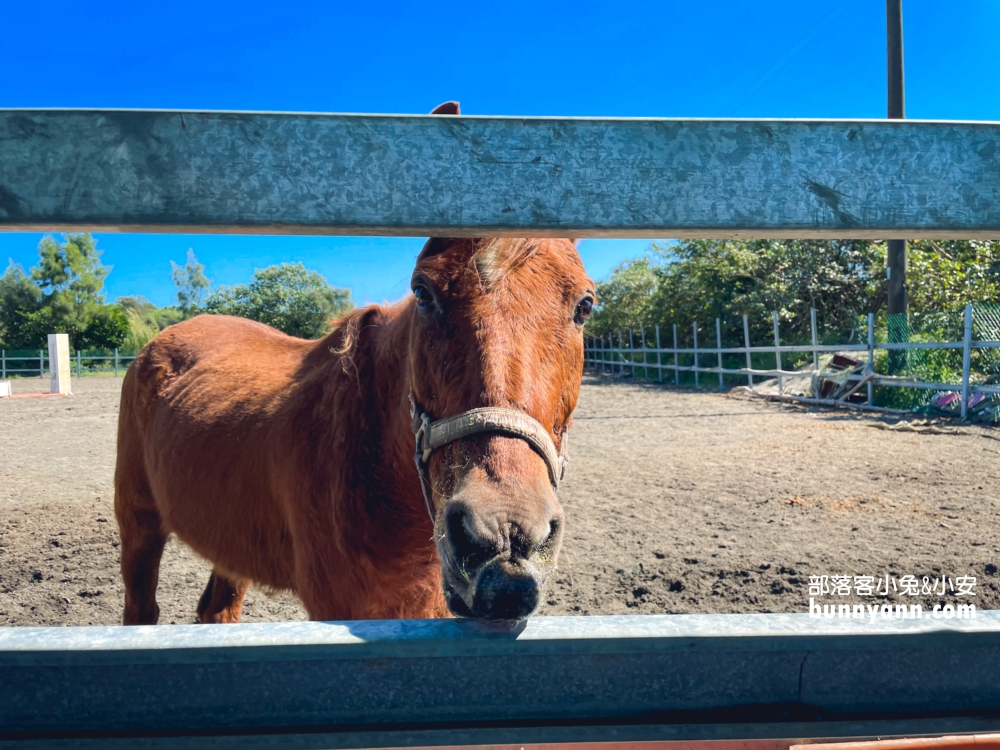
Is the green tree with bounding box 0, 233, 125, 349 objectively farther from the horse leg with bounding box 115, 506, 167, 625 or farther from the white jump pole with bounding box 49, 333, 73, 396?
the horse leg with bounding box 115, 506, 167, 625

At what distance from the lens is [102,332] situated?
4388 centimetres

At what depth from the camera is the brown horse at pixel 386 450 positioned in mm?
1290

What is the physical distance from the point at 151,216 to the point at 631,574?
4.04 meters

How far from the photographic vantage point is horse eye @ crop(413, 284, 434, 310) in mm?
1717

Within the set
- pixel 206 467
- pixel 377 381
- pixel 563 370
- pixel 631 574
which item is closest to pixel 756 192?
pixel 563 370

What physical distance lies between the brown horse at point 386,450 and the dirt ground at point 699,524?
1.42 metres

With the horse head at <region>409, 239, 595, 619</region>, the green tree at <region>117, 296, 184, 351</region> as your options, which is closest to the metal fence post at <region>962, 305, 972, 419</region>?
the horse head at <region>409, 239, 595, 619</region>

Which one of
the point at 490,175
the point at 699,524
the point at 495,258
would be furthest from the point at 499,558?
the point at 699,524

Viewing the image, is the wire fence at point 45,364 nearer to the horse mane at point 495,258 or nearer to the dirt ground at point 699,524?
the dirt ground at point 699,524

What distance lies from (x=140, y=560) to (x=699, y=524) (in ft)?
14.3

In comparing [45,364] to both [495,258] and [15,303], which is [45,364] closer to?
[15,303]

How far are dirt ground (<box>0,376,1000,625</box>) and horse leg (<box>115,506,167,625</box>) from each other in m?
0.57

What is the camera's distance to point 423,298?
173 centimetres

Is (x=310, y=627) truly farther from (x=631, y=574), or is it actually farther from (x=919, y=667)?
(x=631, y=574)
